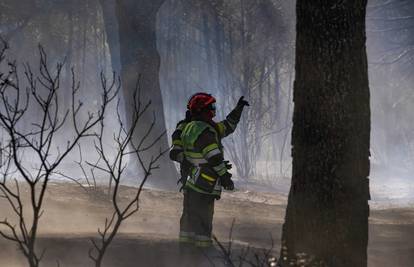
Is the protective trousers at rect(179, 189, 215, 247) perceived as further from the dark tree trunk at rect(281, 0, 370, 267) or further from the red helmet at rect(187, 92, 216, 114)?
the dark tree trunk at rect(281, 0, 370, 267)

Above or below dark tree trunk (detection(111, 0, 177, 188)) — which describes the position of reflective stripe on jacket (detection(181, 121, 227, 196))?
below

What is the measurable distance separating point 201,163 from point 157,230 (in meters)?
5.49

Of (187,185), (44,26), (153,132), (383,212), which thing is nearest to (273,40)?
(44,26)

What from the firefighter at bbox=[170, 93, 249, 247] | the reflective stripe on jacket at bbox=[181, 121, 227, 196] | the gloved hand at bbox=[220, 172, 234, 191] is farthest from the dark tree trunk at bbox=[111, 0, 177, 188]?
the gloved hand at bbox=[220, 172, 234, 191]

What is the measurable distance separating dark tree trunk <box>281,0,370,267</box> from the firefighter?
1565 millimetres

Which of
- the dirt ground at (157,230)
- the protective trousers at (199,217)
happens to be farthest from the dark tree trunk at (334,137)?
the protective trousers at (199,217)

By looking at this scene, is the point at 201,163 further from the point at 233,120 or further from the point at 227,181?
the point at 233,120

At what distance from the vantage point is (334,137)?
18.3 ft

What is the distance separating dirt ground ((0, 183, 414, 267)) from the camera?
8555 millimetres

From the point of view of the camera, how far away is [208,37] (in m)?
31.7

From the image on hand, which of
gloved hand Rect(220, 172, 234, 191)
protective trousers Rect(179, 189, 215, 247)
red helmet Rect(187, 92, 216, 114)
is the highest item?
red helmet Rect(187, 92, 216, 114)

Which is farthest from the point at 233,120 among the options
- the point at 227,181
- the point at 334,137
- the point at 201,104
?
the point at 334,137

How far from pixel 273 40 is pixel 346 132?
2380 centimetres

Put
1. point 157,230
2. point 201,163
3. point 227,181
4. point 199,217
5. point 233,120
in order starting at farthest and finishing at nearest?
1. point 157,230
2. point 233,120
3. point 199,217
4. point 201,163
5. point 227,181
